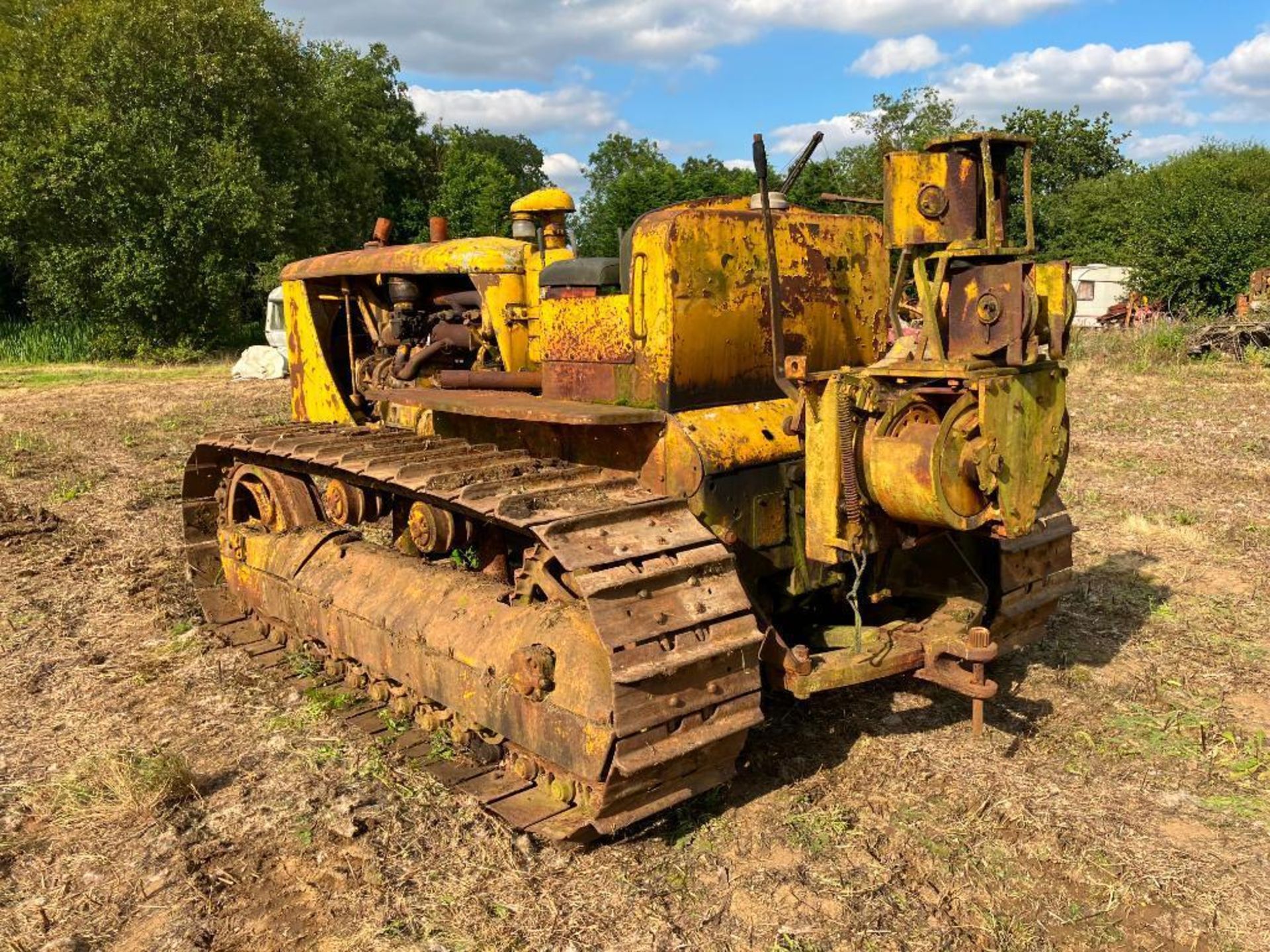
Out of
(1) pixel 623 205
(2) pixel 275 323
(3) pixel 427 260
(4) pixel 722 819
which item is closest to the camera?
(4) pixel 722 819

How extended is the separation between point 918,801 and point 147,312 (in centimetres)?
2615

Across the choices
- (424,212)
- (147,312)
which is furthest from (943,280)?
(424,212)

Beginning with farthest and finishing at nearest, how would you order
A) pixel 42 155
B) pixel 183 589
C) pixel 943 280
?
1. pixel 42 155
2. pixel 183 589
3. pixel 943 280

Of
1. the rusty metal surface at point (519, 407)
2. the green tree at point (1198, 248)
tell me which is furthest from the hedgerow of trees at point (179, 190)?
the rusty metal surface at point (519, 407)

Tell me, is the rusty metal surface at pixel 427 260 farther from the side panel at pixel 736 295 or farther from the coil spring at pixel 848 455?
the coil spring at pixel 848 455

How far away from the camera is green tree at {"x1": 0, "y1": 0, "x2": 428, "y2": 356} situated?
941 inches

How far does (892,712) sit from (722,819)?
1.37 metres

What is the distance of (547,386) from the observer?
4707 mm

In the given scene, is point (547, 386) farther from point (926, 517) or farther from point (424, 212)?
point (424, 212)

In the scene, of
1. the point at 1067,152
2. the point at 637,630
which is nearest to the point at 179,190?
the point at 637,630

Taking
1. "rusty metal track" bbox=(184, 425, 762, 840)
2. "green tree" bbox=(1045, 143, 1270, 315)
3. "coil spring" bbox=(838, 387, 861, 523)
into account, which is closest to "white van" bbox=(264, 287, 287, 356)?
"green tree" bbox=(1045, 143, 1270, 315)

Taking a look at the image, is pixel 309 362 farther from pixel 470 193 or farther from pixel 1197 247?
pixel 470 193

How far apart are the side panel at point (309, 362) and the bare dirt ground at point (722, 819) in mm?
1633

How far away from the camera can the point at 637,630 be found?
332cm
